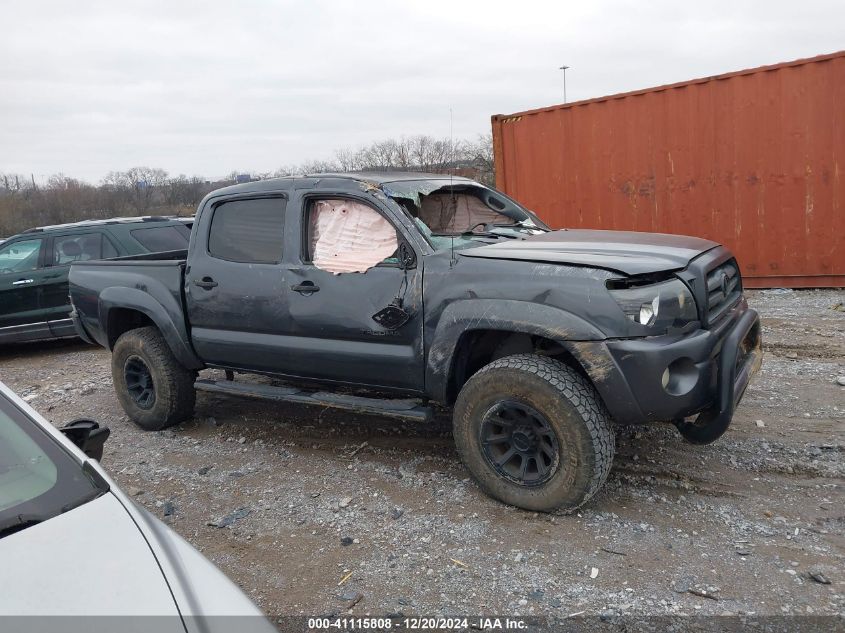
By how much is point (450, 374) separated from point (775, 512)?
174 centimetres

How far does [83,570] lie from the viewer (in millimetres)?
1594

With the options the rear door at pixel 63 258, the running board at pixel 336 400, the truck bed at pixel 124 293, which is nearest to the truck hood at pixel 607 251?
the running board at pixel 336 400

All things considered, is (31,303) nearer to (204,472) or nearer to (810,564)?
(204,472)

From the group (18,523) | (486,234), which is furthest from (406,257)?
(18,523)

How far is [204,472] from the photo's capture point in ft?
14.1

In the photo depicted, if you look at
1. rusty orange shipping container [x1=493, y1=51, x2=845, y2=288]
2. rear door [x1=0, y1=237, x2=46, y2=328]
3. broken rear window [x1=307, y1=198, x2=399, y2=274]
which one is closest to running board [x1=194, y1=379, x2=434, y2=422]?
broken rear window [x1=307, y1=198, x2=399, y2=274]

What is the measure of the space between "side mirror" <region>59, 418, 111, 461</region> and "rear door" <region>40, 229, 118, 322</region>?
6.38m

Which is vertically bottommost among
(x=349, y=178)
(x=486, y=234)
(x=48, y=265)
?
(x=48, y=265)

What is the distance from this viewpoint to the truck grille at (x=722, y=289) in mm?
3389

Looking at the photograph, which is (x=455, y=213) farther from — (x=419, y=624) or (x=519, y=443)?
(x=419, y=624)

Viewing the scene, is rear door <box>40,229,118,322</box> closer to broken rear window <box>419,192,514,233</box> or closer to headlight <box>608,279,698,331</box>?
broken rear window <box>419,192,514,233</box>

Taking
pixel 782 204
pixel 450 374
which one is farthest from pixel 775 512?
pixel 782 204

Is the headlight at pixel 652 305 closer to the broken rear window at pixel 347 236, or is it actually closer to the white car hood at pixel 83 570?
the broken rear window at pixel 347 236

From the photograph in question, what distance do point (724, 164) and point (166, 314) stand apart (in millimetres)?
6839
